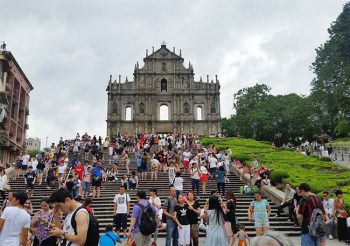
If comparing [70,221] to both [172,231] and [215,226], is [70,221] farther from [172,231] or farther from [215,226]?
[172,231]

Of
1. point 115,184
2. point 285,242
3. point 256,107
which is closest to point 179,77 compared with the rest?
point 256,107

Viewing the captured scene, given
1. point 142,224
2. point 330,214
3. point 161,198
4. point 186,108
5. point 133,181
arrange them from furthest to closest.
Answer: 1. point 186,108
2. point 133,181
3. point 161,198
4. point 330,214
5. point 142,224

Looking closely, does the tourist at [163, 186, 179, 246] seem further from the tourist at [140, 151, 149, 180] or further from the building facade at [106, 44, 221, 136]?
the building facade at [106, 44, 221, 136]

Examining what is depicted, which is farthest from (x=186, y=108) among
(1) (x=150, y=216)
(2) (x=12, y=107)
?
(1) (x=150, y=216)

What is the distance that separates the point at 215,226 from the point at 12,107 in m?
40.3

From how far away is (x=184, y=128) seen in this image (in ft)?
199

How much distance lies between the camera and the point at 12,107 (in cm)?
4262

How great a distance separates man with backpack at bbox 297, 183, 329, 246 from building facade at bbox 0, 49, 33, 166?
30451mm

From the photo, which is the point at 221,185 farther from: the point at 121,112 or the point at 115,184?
the point at 121,112

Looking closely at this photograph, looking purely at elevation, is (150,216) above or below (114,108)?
below

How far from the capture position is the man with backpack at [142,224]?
7617 mm

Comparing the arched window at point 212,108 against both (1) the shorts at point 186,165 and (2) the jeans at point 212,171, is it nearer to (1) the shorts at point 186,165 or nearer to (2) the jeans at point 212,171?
(1) the shorts at point 186,165

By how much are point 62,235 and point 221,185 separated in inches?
511

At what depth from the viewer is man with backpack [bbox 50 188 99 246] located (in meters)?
4.80
